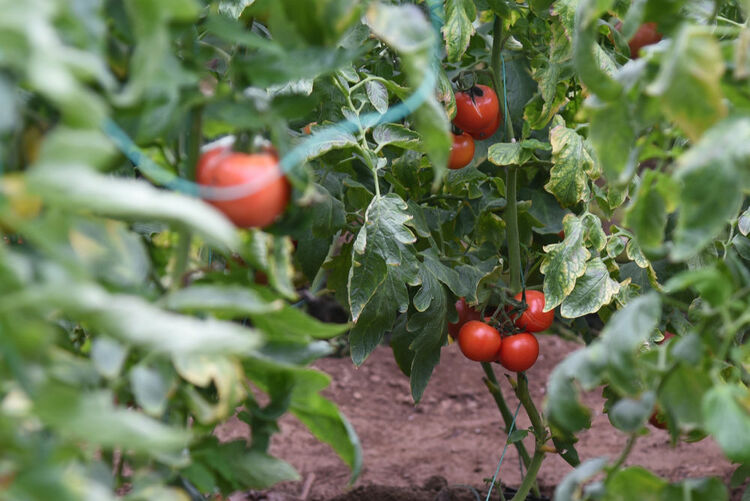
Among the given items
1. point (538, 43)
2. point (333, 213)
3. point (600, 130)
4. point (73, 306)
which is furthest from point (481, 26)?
point (73, 306)

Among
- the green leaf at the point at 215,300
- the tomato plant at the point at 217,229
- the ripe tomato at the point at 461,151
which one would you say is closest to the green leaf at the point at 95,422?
the tomato plant at the point at 217,229

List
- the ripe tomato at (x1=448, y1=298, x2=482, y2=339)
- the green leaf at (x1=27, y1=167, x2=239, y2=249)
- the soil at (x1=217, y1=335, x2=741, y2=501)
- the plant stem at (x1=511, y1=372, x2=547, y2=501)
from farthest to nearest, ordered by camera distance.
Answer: the soil at (x1=217, y1=335, x2=741, y2=501) < the ripe tomato at (x1=448, y1=298, x2=482, y2=339) < the plant stem at (x1=511, y1=372, x2=547, y2=501) < the green leaf at (x1=27, y1=167, x2=239, y2=249)

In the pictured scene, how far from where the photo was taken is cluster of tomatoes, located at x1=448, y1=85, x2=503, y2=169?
61.5 inches

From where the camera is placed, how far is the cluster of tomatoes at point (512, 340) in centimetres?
160

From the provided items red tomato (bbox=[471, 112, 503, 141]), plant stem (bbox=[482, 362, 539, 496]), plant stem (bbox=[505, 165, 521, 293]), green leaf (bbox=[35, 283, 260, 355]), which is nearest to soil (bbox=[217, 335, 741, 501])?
plant stem (bbox=[482, 362, 539, 496])

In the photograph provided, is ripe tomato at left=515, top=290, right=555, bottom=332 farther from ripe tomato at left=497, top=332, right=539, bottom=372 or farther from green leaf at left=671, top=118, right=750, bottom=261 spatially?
green leaf at left=671, top=118, right=750, bottom=261

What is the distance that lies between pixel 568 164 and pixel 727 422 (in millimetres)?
895

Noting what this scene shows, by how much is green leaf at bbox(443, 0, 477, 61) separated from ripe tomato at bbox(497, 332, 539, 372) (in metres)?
0.61

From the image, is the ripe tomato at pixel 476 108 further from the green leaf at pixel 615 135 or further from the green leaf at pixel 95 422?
the green leaf at pixel 95 422

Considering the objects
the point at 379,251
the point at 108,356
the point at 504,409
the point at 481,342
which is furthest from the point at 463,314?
the point at 108,356

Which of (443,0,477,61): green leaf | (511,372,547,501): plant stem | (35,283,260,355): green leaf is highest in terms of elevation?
(35,283,260,355): green leaf

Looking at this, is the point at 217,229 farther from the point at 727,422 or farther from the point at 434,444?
the point at 434,444

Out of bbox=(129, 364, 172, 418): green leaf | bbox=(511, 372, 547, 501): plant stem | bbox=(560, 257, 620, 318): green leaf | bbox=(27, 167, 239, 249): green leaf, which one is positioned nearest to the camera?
bbox=(27, 167, 239, 249): green leaf

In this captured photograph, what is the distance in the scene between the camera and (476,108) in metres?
1.56
